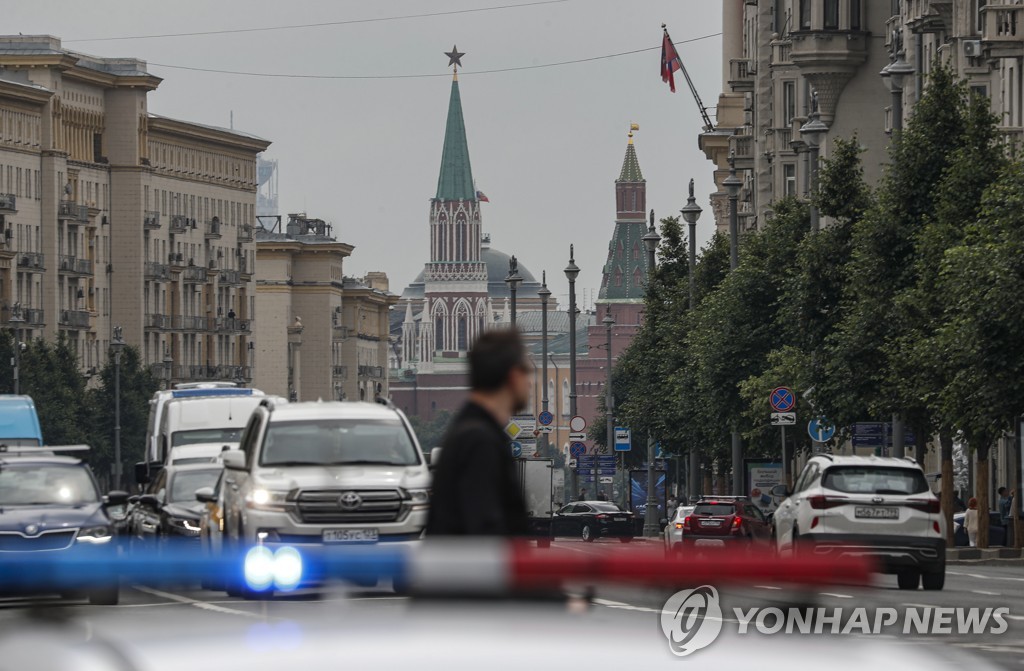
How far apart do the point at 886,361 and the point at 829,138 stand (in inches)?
1490

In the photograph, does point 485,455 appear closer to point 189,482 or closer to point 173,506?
point 173,506

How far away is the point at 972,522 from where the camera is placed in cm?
4991

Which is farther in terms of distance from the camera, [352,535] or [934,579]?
[934,579]

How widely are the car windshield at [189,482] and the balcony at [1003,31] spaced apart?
3195cm

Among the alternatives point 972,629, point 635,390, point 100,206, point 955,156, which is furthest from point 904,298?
point 100,206

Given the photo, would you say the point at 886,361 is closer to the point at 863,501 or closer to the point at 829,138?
the point at 863,501

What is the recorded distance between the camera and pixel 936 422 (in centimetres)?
4772

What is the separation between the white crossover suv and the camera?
21609 millimetres

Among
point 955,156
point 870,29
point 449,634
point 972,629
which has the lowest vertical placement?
point 972,629

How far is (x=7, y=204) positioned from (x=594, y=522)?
6299 cm

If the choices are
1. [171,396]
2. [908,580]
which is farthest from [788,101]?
[908,580]

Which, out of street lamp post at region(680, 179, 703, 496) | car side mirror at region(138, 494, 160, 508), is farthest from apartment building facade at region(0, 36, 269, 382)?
car side mirror at region(138, 494, 160, 508)

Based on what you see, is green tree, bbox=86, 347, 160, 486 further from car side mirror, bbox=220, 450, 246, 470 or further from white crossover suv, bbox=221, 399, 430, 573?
car side mirror, bbox=220, 450, 246, 470

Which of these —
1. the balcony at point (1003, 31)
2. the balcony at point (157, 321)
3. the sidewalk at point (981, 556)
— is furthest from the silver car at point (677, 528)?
the balcony at point (157, 321)
